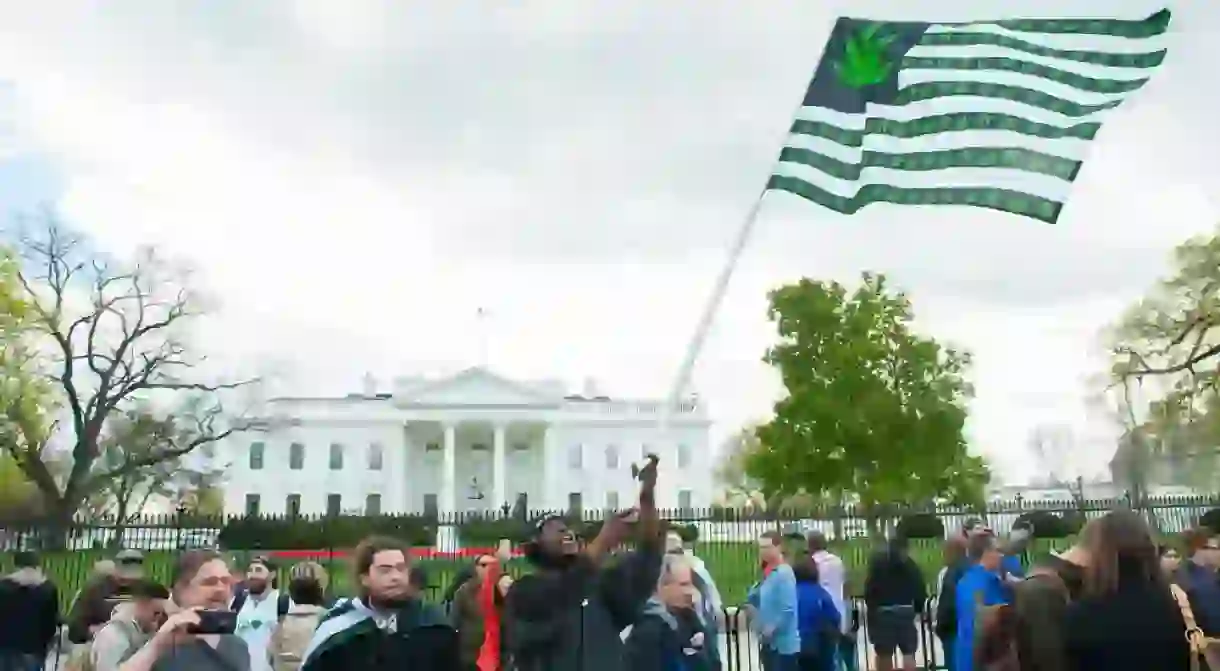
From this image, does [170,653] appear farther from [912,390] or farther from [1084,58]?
[912,390]

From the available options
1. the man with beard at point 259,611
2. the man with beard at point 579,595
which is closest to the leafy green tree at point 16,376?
the man with beard at point 259,611

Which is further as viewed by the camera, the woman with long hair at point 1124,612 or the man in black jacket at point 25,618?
the man in black jacket at point 25,618

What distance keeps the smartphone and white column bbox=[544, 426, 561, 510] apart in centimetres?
6936

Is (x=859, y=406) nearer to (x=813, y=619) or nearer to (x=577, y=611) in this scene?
(x=813, y=619)

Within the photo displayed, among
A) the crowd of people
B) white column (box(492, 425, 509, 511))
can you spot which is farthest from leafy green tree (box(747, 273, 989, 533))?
white column (box(492, 425, 509, 511))

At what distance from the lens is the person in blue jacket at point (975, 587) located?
7.83 m

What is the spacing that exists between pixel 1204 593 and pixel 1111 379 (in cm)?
3014

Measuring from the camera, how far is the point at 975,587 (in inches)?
311

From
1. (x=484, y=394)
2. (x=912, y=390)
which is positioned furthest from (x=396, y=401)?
(x=912, y=390)

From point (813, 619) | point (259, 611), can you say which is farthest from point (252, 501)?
point (813, 619)

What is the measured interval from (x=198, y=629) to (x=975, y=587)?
6.18 metres

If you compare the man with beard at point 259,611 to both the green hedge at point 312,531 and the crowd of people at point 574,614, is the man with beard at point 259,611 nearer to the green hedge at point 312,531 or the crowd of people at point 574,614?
the crowd of people at point 574,614

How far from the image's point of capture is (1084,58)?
784 cm

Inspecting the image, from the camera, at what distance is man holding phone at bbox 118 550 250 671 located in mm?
3338
